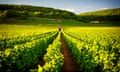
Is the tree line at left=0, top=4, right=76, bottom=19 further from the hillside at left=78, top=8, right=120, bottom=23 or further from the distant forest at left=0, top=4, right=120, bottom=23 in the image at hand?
the hillside at left=78, top=8, right=120, bottom=23

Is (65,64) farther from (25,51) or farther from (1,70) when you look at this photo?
(1,70)

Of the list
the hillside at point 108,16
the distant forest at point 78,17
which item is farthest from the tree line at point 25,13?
the hillside at point 108,16

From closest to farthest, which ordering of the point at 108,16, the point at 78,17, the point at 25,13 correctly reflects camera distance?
the point at 108,16 < the point at 25,13 < the point at 78,17

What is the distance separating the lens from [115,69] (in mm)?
8258

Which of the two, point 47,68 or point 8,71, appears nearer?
point 47,68

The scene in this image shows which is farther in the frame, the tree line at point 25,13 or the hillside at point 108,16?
the tree line at point 25,13

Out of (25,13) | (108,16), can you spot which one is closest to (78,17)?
(25,13)

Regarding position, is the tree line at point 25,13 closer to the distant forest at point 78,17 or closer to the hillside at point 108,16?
the distant forest at point 78,17

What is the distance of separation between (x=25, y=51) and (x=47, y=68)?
4651mm

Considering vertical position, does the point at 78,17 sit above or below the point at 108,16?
below

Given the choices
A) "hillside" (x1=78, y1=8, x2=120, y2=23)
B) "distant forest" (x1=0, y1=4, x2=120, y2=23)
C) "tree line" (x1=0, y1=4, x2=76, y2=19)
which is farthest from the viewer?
"tree line" (x1=0, y1=4, x2=76, y2=19)

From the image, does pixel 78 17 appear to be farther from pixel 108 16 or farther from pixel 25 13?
pixel 108 16

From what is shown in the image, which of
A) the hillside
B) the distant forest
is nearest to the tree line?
Result: the distant forest

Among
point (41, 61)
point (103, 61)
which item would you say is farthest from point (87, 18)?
point (103, 61)
